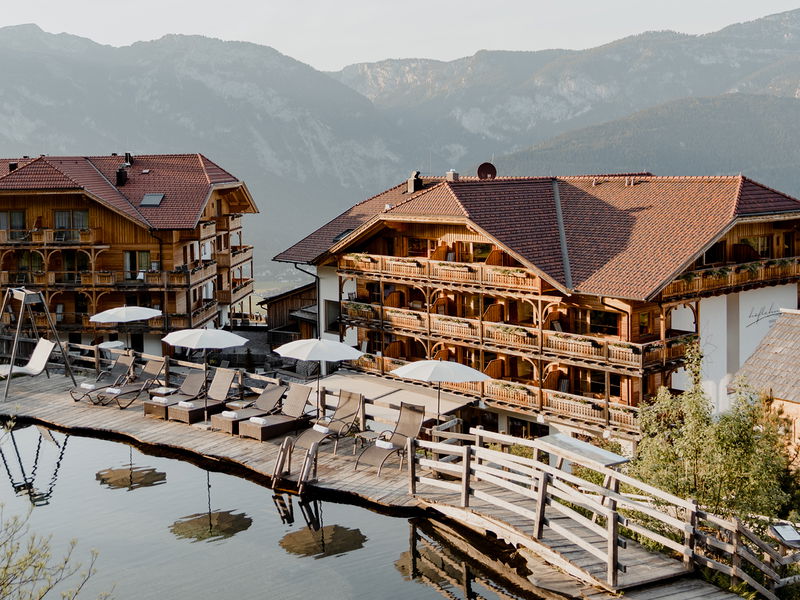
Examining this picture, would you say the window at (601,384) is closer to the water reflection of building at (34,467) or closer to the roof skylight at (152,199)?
the water reflection of building at (34,467)

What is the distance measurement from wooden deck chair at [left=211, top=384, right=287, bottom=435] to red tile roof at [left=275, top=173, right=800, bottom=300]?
873cm

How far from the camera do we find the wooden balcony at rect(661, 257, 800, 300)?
87.2ft

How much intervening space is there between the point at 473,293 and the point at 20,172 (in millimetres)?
21929

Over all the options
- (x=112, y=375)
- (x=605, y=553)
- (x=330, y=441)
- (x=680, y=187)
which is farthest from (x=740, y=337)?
(x=112, y=375)

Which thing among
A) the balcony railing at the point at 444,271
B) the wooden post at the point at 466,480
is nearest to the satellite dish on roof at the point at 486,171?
the balcony railing at the point at 444,271

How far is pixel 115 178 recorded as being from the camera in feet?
144

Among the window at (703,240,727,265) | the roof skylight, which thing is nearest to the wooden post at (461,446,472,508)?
the window at (703,240,727,265)

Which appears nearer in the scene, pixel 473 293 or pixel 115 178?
pixel 473 293

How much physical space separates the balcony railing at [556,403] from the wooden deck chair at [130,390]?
8.86 meters

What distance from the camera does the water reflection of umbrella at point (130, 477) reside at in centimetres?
2100

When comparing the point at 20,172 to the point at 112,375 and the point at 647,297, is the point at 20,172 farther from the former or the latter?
the point at 647,297

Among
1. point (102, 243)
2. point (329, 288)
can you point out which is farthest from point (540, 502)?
point (102, 243)

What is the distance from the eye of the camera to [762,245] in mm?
30406

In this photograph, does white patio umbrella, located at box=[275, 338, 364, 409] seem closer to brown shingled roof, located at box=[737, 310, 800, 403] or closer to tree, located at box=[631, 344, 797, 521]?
tree, located at box=[631, 344, 797, 521]
